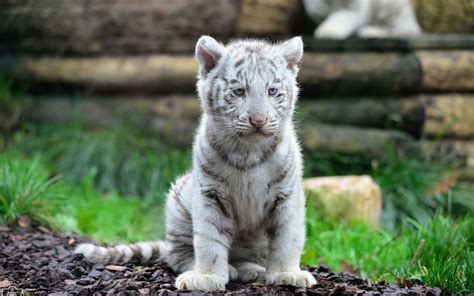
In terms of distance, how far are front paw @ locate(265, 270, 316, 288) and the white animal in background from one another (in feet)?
15.7

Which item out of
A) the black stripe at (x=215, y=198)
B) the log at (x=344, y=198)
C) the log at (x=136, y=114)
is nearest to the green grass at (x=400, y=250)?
the log at (x=344, y=198)

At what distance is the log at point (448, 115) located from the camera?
8.37 metres

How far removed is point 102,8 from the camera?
9.00 metres

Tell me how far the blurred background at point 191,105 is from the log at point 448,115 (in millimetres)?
16

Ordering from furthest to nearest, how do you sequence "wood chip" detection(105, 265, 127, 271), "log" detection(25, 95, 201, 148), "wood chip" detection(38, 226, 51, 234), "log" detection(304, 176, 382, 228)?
1. "log" detection(25, 95, 201, 148)
2. "log" detection(304, 176, 382, 228)
3. "wood chip" detection(38, 226, 51, 234)
4. "wood chip" detection(105, 265, 127, 271)

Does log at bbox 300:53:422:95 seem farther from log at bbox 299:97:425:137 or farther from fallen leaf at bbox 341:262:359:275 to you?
fallen leaf at bbox 341:262:359:275

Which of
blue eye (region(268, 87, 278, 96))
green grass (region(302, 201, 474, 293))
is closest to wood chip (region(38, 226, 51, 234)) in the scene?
green grass (region(302, 201, 474, 293))

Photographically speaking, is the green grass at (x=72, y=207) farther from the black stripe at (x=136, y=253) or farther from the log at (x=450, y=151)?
the log at (x=450, y=151)

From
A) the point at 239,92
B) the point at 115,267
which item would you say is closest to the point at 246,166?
the point at 239,92

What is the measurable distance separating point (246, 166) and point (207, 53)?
29.2 inches

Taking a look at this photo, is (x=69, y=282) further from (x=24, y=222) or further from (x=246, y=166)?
(x=24, y=222)

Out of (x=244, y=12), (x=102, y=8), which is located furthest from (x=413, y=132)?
(x=102, y=8)

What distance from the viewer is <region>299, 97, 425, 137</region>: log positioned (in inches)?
329

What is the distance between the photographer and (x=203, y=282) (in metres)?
4.14
